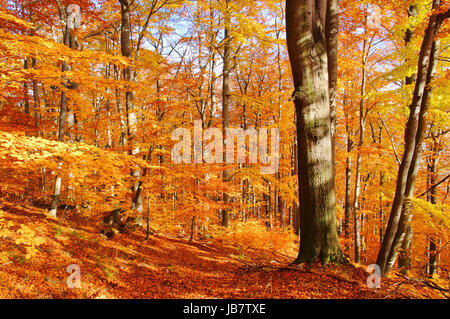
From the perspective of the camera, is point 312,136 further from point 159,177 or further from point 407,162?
point 159,177

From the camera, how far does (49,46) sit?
233 inches

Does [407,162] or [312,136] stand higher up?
[312,136]

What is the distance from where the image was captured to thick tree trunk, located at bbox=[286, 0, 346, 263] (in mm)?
4086

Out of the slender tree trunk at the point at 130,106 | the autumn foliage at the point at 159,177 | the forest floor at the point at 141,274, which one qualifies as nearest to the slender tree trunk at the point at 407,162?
the autumn foliage at the point at 159,177

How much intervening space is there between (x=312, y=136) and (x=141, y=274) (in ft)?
16.2

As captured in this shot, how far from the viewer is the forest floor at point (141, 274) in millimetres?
3457

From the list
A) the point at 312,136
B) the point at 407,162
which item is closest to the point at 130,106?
the point at 312,136

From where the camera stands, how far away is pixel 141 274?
5.48m

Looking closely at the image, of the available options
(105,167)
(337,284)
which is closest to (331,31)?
(337,284)

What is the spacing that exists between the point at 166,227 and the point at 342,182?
55.8 feet

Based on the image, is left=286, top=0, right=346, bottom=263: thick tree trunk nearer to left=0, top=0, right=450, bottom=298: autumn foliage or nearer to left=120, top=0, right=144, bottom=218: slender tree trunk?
left=0, top=0, right=450, bottom=298: autumn foliage

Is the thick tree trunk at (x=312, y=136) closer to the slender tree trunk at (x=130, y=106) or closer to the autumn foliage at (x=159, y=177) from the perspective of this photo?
the autumn foliage at (x=159, y=177)
